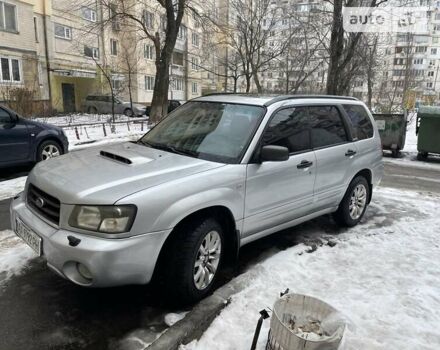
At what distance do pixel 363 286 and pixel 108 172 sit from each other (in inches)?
96.1

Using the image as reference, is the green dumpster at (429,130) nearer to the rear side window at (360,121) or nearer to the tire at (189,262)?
the rear side window at (360,121)

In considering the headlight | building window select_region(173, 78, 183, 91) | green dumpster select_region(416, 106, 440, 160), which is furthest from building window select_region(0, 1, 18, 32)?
the headlight

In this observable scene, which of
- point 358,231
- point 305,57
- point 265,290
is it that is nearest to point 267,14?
point 305,57

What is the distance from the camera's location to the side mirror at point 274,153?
343 centimetres

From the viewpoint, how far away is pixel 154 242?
279cm

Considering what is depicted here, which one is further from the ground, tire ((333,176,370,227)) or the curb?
tire ((333,176,370,227))

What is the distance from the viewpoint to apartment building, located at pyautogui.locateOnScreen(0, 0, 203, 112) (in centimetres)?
2420

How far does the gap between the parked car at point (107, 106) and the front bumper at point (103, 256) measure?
26331mm

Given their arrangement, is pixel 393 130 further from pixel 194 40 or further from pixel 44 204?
pixel 194 40

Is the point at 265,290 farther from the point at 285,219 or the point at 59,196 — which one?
the point at 59,196

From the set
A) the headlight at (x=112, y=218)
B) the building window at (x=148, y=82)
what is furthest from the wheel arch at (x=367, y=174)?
the building window at (x=148, y=82)

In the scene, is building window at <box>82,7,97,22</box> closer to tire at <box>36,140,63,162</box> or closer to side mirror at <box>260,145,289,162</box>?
tire at <box>36,140,63,162</box>

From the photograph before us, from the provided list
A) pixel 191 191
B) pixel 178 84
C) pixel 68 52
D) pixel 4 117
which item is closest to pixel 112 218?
pixel 191 191

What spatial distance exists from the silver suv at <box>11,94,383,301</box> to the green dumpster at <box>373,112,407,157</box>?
8.47 meters
